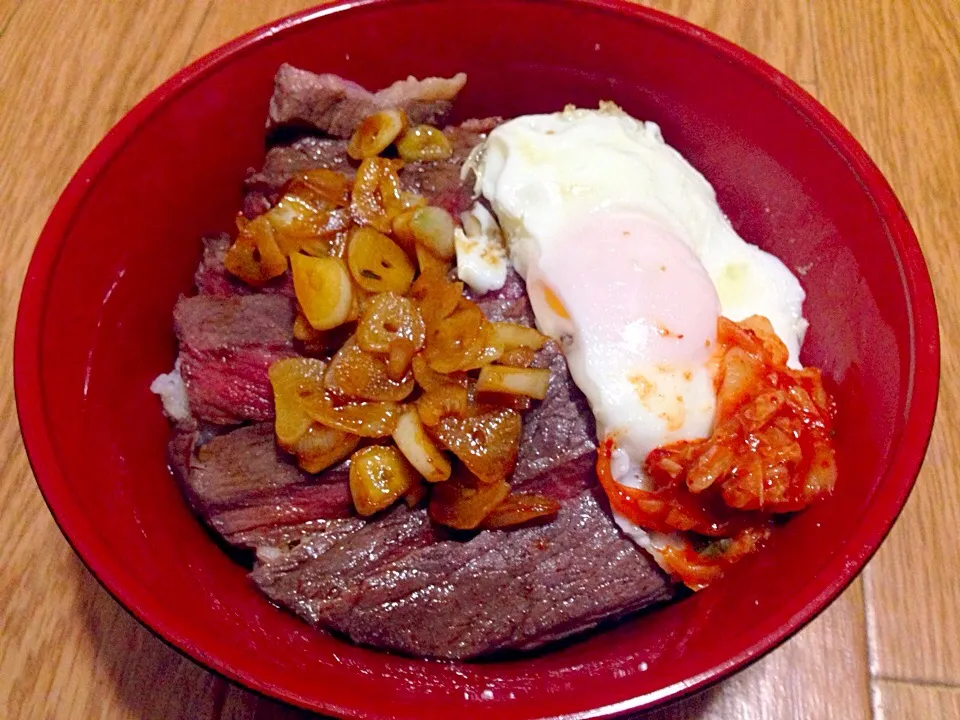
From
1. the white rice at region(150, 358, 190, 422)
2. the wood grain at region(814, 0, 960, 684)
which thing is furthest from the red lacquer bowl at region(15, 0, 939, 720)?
the wood grain at region(814, 0, 960, 684)

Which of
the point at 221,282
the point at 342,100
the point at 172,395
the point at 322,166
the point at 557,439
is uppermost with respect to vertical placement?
the point at 342,100

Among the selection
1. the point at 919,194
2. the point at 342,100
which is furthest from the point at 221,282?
the point at 919,194

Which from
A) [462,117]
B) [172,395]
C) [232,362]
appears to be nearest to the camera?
[232,362]

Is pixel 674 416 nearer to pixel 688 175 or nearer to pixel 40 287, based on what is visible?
pixel 688 175

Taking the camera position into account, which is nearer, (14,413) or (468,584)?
(468,584)

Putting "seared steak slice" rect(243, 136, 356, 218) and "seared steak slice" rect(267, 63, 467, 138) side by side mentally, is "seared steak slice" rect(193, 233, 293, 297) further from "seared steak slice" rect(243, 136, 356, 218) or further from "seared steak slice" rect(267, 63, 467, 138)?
"seared steak slice" rect(267, 63, 467, 138)

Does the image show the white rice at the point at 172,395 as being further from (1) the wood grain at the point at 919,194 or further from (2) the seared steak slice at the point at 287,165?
(1) the wood grain at the point at 919,194

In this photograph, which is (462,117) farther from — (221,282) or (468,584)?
(468,584)
